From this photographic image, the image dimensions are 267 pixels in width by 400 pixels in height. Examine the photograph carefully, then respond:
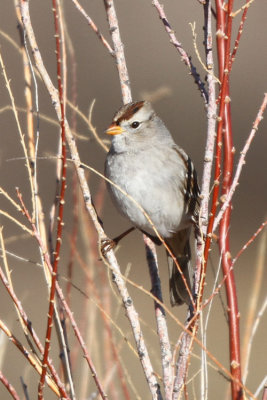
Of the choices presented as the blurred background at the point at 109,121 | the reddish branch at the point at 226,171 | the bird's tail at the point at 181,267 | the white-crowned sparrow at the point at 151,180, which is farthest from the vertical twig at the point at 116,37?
the blurred background at the point at 109,121

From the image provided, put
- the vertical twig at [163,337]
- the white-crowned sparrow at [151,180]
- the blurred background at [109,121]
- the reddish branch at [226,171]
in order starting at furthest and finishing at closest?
1. the blurred background at [109,121]
2. the white-crowned sparrow at [151,180]
3. the vertical twig at [163,337]
4. the reddish branch at [226,171]

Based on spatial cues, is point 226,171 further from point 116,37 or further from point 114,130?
point 114,130

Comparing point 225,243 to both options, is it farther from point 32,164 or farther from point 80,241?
point 80,241

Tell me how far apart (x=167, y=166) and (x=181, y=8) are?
321 inches

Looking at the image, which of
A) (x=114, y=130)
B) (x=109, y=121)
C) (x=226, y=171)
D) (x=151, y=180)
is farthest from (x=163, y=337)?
(x=109, y=121)

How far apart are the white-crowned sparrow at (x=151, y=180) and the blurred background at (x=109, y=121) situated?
14.4ft

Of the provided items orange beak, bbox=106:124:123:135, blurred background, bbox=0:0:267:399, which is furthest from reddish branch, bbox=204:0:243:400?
blurred background, bbox=0:0:267:399

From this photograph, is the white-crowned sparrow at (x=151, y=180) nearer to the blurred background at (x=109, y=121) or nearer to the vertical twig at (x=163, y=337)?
the vertical twig at (x=163, y=337)

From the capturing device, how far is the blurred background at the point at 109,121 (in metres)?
8.98

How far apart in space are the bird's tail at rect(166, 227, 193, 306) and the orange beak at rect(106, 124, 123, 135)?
585 mm

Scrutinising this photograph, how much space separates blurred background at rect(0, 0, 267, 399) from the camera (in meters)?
8.98

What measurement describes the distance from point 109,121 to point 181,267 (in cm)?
624

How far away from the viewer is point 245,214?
33.4ft

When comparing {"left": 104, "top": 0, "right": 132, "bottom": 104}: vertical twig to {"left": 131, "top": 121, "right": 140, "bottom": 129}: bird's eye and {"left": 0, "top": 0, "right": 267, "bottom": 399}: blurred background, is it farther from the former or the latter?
{"left": 0, "top": 0, "right": 267, "bottom": 399}: blurred background
